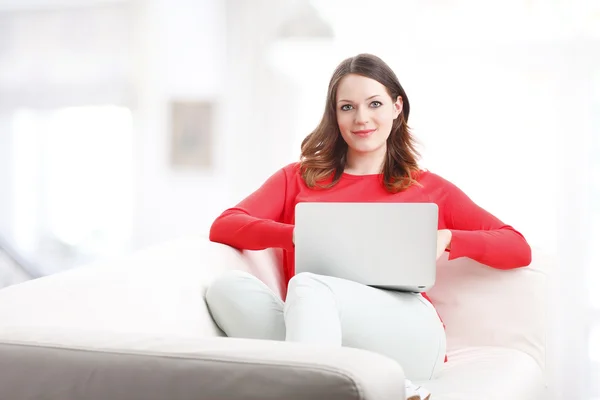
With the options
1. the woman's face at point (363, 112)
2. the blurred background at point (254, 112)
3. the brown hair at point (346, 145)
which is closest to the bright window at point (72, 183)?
the blurred background at point (254, 112)

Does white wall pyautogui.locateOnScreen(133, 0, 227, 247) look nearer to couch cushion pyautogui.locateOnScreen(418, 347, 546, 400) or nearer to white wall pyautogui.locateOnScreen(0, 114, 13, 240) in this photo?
white wall pyautogui.locateOnScreen(0, 114, 13, 240)

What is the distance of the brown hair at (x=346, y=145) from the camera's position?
8.09ft

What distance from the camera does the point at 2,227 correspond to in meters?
4.39

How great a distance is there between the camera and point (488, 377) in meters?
2.01

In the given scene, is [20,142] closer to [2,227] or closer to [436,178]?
[2,227]

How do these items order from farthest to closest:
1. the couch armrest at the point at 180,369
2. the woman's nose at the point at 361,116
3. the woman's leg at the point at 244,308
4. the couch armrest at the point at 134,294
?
the woman's nose at the point at 361,116 → the woman's leg at the point at 244,308 → the couch armrest at the point at 134,294 → the couch armrest at the point at 180,369

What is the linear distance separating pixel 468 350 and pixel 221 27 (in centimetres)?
235

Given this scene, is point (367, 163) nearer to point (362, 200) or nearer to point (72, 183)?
point (362, 200)

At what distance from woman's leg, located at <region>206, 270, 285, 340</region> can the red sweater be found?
0.85 feet

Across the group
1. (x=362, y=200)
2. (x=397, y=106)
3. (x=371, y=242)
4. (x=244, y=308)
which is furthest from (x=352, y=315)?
(x=397, y=106)

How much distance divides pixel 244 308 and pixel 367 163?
733 mm

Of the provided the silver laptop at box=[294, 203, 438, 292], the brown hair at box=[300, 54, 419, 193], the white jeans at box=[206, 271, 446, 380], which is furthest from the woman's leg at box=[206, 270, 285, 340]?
the brown hair at box=[300, 54, 419, 193]

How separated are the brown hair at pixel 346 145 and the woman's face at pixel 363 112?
0.08 ft

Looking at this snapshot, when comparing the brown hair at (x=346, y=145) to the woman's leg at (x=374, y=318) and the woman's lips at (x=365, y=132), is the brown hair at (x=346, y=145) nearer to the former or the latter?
the woman's lips at (x=365, y=132)
